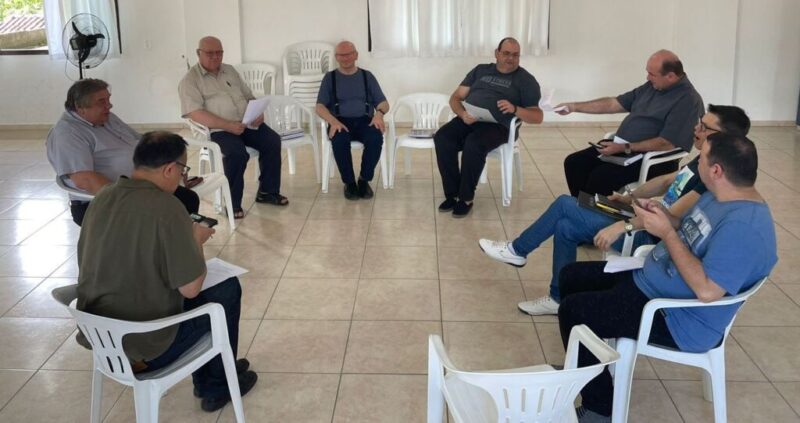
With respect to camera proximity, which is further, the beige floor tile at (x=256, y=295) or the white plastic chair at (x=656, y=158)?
the white plastic chair at (x=656, y=158)

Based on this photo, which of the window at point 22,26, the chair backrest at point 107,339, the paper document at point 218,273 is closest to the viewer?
Answer: the chair backrest at point 107,339

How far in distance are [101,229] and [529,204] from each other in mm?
3234

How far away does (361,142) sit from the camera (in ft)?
16.8

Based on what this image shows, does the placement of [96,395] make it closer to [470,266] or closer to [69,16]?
[470,266]

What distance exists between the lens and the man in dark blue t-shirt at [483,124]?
4.71 metres

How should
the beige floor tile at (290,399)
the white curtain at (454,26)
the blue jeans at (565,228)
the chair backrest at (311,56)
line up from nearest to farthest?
the beige floor tile at (290,399) → the blue jeans at (565,228) → the white curtain at (454,26) → the chair backrest at (311,56)

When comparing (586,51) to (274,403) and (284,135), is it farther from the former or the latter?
(274,403)

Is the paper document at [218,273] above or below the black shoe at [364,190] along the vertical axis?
above

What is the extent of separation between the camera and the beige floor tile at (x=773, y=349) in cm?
282

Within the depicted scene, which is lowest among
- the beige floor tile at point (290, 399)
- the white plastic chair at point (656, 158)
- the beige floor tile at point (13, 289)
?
the beige floor tile at point (290, 399)

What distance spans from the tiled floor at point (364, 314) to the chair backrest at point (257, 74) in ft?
6.43

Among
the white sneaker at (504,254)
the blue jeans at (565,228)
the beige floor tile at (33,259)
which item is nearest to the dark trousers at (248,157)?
the beige floor tile at (33,259)

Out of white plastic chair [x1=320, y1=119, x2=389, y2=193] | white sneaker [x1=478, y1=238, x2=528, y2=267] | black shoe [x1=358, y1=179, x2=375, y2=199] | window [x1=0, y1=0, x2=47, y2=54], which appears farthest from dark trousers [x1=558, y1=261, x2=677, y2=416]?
window [x1=0, y1=0, x2=47, y2=54]

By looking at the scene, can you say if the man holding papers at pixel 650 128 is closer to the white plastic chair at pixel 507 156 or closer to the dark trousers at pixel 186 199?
the white plastic chair at pixel 507 156
